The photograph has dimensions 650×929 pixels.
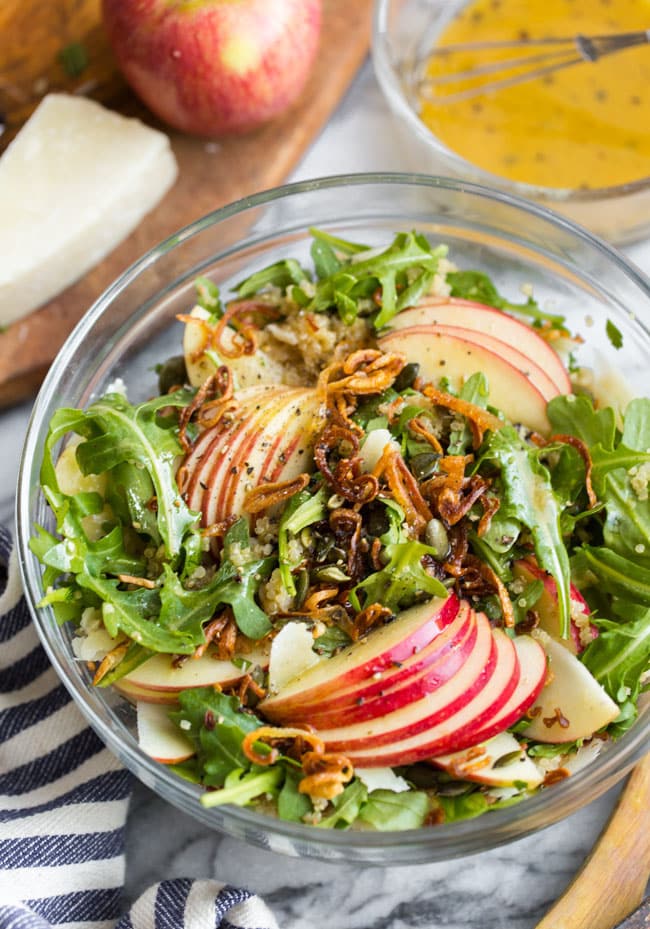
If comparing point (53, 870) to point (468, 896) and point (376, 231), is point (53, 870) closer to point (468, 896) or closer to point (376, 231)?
point (468, 896)

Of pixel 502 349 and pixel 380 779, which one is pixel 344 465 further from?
pixel 380 779

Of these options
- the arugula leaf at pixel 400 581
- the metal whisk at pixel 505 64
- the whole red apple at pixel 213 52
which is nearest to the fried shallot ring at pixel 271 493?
the arugula leaf at pixel 400 581

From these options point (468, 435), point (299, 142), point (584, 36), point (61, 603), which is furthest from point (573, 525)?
point (584, 36)

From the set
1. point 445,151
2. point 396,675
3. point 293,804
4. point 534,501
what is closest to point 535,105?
point 445,151

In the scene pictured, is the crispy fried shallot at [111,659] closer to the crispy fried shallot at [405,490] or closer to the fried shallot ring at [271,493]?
the fried shallot ring at [271,493]

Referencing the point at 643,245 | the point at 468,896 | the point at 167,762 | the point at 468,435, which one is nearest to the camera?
the point at 167,762

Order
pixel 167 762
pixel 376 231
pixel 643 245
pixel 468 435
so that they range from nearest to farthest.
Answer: pixel 167 762
pixel 468 435
pixel 376 231
pixel 643 245

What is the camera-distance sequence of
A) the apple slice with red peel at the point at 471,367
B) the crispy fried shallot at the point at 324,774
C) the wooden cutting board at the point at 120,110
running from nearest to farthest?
the crispy fried shallot at the point at 324,774
the apple slice with red peel at the point at 471,367
the wooden cutting board at the point at 120,110
